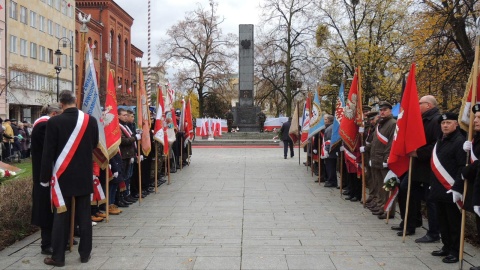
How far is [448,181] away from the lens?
21.3ft

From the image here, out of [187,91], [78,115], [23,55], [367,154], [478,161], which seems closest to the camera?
[478,161]

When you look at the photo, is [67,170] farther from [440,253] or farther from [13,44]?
[13,44]

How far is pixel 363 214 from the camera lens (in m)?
9.99

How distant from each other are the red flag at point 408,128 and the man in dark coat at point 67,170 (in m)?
4.39

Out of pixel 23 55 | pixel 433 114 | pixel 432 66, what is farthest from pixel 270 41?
pixel 433 114

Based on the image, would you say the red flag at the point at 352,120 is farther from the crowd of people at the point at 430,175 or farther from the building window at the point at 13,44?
the building window at the point at 13,44

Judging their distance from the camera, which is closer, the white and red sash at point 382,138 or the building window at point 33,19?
the white and red sash at point 382,138

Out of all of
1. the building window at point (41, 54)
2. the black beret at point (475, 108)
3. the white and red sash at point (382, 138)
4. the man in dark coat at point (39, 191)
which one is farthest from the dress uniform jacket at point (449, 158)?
the building window at point (41, 54)

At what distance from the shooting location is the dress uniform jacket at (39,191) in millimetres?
6715

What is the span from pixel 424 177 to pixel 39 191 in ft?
17.5

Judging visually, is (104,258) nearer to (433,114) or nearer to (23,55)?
(433,114)

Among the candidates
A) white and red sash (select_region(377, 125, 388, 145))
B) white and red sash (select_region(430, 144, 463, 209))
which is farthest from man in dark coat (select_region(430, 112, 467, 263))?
white and red sash (select_region(377, 125, 388, 145))

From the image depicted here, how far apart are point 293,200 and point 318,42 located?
120 ft

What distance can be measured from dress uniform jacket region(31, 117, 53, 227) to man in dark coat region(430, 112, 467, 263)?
16.1 feet
